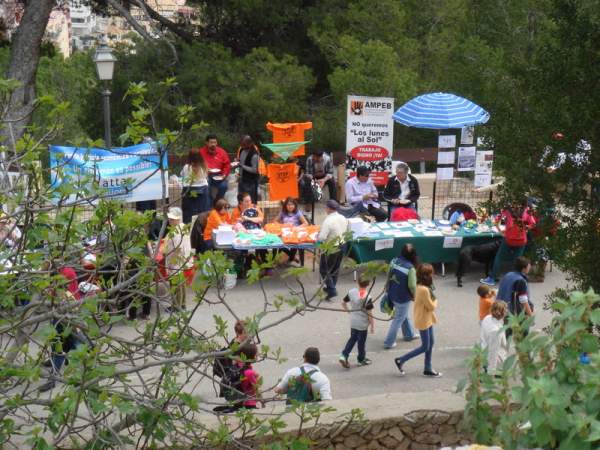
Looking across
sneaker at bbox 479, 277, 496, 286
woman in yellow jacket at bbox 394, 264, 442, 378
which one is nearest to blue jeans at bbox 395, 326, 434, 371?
woman in yellow jacket at bbox 394, 264, 442, 378

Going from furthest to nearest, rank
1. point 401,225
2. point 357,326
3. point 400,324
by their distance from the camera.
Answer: point 401,225 < point 400,324 < point 357,326

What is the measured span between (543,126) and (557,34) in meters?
0.85

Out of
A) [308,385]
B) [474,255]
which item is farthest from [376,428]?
[474,255]

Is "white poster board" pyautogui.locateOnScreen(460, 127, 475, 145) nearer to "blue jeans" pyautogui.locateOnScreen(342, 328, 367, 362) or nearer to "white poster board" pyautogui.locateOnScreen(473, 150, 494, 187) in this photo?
"white poster board" pyautogui.locateOnScreen(473, 150, 494, 187)

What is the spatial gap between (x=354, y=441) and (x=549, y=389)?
415cm

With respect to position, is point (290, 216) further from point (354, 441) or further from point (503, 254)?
point (354, 441)

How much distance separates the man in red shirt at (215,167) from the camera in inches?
695

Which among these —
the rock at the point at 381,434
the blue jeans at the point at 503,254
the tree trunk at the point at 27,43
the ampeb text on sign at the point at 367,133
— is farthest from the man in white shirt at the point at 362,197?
the rock at the point at 381,434

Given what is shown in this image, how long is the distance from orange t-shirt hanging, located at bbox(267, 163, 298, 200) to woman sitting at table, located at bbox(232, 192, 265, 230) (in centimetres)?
218

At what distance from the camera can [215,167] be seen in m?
17.7

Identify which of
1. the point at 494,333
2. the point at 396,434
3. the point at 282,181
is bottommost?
the point at 396,434

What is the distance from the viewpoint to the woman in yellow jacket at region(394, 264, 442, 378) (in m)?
11.1

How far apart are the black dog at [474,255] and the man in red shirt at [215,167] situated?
4875 millimetres

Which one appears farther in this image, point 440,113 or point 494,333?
point 440,113
